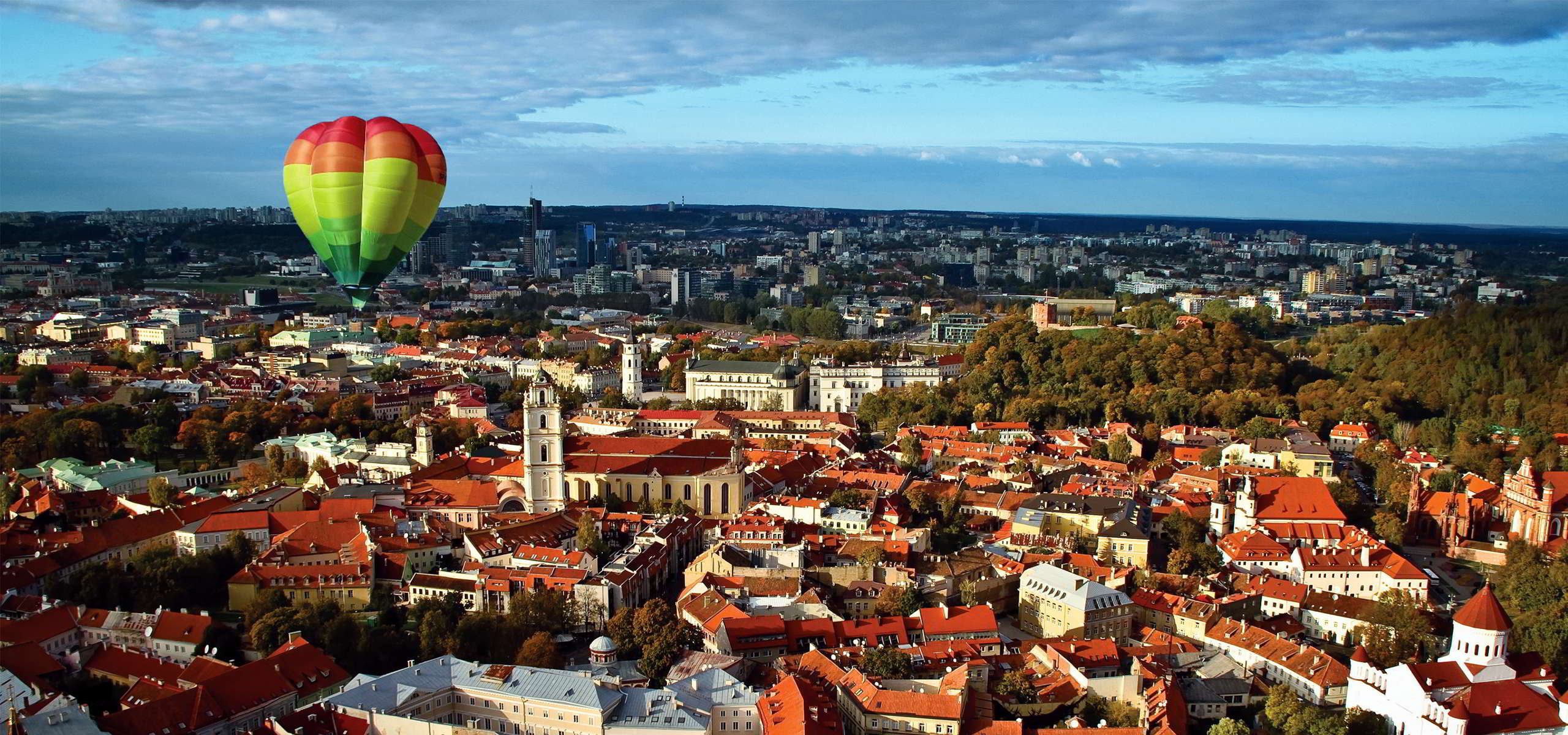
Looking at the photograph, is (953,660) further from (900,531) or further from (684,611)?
(900,531)

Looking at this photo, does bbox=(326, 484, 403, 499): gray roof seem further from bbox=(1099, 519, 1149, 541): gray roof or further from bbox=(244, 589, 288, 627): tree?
bbox=(1099, 519, 1149, 541): gray roof

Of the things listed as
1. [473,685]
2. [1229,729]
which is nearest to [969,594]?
[1229,729]

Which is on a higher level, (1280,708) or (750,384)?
(750,384)

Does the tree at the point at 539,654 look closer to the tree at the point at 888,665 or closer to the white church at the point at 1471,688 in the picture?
the tree at the point at 888,665

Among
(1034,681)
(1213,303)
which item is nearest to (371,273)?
(1034,681)

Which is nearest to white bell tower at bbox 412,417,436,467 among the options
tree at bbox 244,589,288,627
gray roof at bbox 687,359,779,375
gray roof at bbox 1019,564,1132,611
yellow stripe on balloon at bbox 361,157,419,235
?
tree at bbox 244,589,288,627

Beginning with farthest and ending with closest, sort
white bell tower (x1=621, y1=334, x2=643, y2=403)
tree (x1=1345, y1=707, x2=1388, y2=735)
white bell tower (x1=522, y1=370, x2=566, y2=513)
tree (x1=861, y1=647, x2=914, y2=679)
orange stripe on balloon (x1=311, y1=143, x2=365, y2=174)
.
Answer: white bell tower (x1=621, y1=334, x2=643, y2=403) → white bell tower (x1=522, y1=370, x2=566, y2=513) → orange stripe on balloon (x1=311, y1=143, x2=365, y2=174) → tree (x1=861, y1=647, x2=914, y2=679) → tree (x1=1345, y1=707, x2=1388, y2=735)

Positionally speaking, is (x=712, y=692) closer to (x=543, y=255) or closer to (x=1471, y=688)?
(x=1471, y=688)
